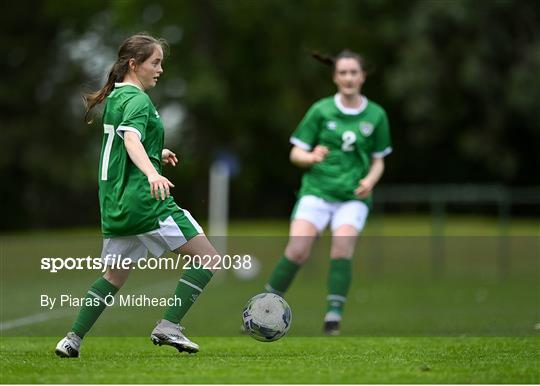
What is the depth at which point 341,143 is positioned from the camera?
384 inches

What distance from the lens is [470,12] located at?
3075 cm

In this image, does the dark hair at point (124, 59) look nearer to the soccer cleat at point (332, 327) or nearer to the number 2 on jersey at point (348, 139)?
the number 2 on jersey at point (348, 139)

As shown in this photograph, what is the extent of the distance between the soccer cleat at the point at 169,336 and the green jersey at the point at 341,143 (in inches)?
113

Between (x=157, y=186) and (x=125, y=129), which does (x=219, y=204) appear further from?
(x=157, y=186)

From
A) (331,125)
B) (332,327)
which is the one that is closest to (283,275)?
(332,327)

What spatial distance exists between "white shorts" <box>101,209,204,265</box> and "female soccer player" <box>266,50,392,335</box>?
8.07ft

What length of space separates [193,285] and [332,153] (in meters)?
2.87

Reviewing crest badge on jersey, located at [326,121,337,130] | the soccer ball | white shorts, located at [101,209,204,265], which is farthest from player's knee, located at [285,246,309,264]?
white shorts, located at [101,209,204,265]

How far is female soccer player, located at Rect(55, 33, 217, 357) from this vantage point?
687 cm

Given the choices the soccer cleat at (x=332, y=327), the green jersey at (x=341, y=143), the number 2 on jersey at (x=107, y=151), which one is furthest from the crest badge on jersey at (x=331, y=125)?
the number 2 on jersey at (x=107, y=151)

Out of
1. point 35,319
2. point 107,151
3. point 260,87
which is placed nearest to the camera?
point 107,151

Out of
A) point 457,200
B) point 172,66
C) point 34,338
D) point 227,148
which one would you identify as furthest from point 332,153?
point 227,148

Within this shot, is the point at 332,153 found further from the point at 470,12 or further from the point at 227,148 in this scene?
the point at 227,148

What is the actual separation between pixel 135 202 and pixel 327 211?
10.1 feet
